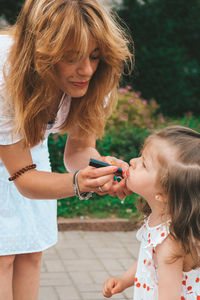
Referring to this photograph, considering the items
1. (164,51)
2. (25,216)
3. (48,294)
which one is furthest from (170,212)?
(164,51)

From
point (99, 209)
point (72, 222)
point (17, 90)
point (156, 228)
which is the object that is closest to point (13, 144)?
point (17, 90)

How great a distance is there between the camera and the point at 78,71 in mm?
2256

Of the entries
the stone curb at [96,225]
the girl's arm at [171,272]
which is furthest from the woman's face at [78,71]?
the stone curb at [96,225]

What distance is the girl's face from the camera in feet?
6.99

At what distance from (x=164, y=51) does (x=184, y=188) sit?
728 cm

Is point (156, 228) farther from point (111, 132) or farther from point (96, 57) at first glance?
point (111, 132)

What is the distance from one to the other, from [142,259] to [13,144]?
0.80 meters

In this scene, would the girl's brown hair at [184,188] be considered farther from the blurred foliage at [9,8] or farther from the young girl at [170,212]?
the blurred foliage at [9,8]

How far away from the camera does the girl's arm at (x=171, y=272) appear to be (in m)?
2.06

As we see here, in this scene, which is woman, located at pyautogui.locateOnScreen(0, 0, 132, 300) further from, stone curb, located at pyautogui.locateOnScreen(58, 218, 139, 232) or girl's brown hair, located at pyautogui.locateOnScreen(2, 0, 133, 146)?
stone curb, located at pyautogui.locateOnScreen(58, 218, 139, 232)

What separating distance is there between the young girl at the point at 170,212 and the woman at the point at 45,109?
18cm

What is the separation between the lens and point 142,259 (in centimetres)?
229

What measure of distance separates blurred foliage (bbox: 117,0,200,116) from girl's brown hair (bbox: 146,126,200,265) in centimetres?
676

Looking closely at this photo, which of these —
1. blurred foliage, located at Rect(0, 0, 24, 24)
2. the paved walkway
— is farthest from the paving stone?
A: blurred foliage, located at Rect(0, 0, 24, 24)
